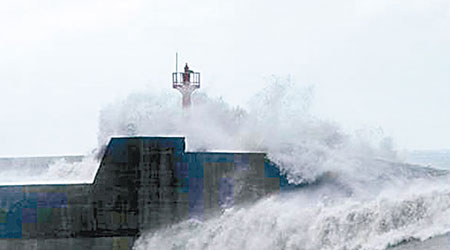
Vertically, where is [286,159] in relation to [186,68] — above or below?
below

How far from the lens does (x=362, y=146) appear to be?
13539 mm

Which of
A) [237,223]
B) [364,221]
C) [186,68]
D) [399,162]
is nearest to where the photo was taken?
[364,221]

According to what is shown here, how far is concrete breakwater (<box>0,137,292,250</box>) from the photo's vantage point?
40.2 feet

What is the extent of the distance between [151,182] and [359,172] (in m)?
3.41

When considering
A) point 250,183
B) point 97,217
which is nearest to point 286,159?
point 250,183

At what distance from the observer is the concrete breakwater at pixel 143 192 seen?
1225cm

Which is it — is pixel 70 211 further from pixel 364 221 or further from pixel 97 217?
pixel 364 221

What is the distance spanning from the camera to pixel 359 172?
12.4m

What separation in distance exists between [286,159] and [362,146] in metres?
1.76

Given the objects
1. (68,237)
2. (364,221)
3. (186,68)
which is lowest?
(68,237)

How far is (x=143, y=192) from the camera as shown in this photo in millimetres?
12312

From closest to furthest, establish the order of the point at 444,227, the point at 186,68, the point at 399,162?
the point at 444,227
the point at 399,162
the point at 186,68

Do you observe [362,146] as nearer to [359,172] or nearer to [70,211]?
[359,172]

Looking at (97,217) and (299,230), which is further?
(97,217)
